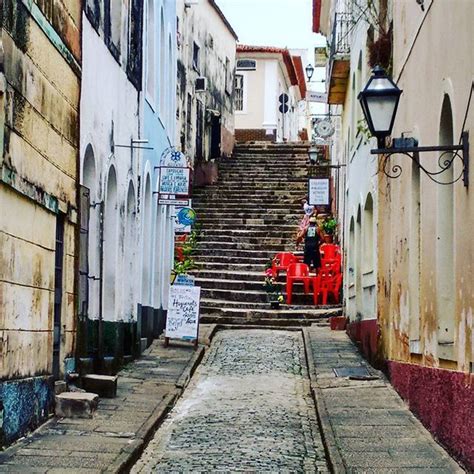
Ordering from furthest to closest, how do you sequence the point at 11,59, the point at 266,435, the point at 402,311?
the point at 402,311 → the point at 266,435 → the point at 11,59

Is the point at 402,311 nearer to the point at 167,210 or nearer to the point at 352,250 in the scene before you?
the point at 352,250

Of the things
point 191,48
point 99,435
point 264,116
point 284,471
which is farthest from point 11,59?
point 264,116

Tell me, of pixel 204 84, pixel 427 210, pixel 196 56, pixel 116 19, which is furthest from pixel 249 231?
pixel 427 210

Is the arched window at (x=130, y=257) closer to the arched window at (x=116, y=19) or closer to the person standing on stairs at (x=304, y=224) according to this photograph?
the arched window at (x=116, y=19)

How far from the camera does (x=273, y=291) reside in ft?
73.4

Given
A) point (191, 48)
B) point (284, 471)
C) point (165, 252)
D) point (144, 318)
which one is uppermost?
point (191, 48)

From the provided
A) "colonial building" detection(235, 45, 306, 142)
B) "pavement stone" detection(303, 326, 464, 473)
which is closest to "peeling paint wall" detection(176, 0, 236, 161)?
"colonial building" detection(235, 45, 306, 142)

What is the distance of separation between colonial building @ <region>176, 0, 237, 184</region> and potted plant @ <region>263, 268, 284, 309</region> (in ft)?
21.9

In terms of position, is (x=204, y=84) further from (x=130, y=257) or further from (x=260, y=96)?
(x=130, y=257)

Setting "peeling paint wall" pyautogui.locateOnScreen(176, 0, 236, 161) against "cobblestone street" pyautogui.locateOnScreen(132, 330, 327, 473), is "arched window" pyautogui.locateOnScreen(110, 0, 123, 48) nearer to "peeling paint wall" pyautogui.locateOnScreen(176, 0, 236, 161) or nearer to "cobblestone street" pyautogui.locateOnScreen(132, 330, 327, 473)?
"cobblestone street" pyautogui.locateOnScreen(132, 330, 327, 473)

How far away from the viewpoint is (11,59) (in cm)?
873

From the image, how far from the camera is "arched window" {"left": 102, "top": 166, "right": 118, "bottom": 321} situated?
14320 millimetres

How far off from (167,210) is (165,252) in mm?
842

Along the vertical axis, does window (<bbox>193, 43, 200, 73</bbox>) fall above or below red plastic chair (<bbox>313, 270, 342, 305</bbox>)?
Answer: above
